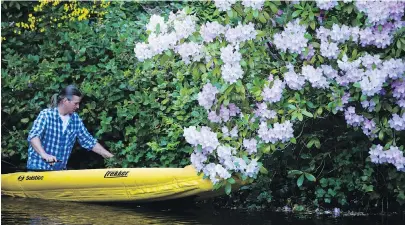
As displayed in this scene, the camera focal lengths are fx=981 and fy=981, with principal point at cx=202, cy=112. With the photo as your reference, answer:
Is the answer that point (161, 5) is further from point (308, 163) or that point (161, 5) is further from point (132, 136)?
point (308, 163)

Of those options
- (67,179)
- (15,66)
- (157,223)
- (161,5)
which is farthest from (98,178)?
(161,5)

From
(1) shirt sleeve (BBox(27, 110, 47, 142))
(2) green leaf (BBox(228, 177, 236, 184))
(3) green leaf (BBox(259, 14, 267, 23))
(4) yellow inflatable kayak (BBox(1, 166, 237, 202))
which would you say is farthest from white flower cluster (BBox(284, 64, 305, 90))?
(1) shirt sleeve (BBox(27, 110, 47, 142))

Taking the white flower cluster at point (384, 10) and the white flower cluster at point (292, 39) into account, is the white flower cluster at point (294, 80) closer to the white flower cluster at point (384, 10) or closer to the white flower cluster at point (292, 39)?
the white flower cluster at point (292, 39)

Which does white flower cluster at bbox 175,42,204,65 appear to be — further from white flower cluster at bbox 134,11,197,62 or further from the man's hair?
the man's hair

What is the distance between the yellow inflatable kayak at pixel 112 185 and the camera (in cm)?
959

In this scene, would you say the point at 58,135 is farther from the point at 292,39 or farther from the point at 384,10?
the point at 384,10

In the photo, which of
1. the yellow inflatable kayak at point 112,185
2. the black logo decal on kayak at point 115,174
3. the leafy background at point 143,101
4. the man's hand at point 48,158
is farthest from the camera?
the man's hand at point 48,158

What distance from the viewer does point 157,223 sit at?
29.4 feet

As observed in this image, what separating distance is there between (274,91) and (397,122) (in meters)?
1.02

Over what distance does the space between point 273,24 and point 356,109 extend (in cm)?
100

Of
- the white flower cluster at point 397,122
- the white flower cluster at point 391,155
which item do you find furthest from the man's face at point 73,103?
the white flower cluster at point 397,122

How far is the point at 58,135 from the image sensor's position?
1119cm

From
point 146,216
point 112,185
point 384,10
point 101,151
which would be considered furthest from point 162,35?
point 101,151

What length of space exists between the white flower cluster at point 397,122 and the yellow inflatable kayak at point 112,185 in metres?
1.93
